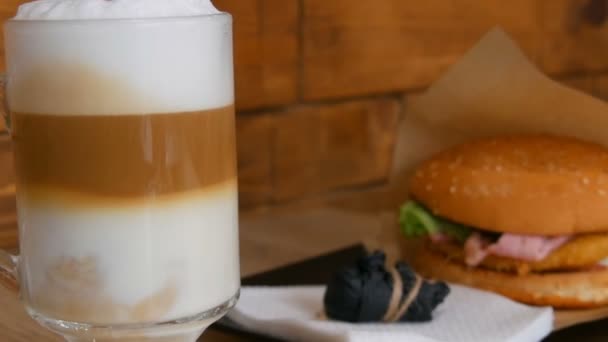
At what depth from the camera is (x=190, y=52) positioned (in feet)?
2.25

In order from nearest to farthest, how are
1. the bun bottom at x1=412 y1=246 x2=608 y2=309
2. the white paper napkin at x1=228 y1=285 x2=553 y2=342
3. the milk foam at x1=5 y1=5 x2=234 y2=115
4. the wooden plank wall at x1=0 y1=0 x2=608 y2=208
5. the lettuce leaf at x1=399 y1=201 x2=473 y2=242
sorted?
1. the milk foam at x1=5 y1=5 x2=234 y2=115
2. the white paper napkin at x1=228 y1=285 x2=553 y2=342
3. the bun bottom at x1=412 y1=246 x2=608 y2=309
4. the lettuce leaf at x1=399 y1=201 x2=473 y2=242
5. the wooden plank wall at x1=0 y1=0 x2=608 y2=208

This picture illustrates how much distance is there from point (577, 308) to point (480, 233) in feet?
0.54

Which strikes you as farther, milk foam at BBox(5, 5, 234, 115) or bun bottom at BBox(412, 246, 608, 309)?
bun bottom at BBox(412, 246, 608, 309)

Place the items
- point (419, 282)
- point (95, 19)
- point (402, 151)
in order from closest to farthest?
1. point (95, 19)
2. point (419, 282)
3. point (402, 151)

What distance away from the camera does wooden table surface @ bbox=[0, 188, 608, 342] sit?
4.31ft

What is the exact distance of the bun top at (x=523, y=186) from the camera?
1.16 meters

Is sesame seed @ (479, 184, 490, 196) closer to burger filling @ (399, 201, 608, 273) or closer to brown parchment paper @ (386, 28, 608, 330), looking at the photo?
burger filling @ (399, 201, 608, 273)

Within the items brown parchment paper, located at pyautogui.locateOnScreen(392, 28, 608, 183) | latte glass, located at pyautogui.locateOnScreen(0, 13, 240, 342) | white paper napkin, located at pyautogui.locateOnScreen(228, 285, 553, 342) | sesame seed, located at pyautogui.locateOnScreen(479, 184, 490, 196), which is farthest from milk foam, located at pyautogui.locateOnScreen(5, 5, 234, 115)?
brown parchment paper, located at pyautogui.locateOnScreen(392, 28, 608, 183)

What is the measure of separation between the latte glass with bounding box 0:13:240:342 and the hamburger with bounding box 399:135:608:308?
1.86ft

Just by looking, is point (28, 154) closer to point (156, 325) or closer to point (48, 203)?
point (48, 203)

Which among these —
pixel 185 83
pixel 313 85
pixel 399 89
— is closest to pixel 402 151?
pixel 313 85

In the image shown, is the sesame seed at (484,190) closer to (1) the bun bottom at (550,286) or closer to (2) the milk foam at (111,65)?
(1) the bun bottom at (550,286)

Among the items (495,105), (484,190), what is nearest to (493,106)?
(495,105)

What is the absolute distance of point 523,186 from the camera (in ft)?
3.90
